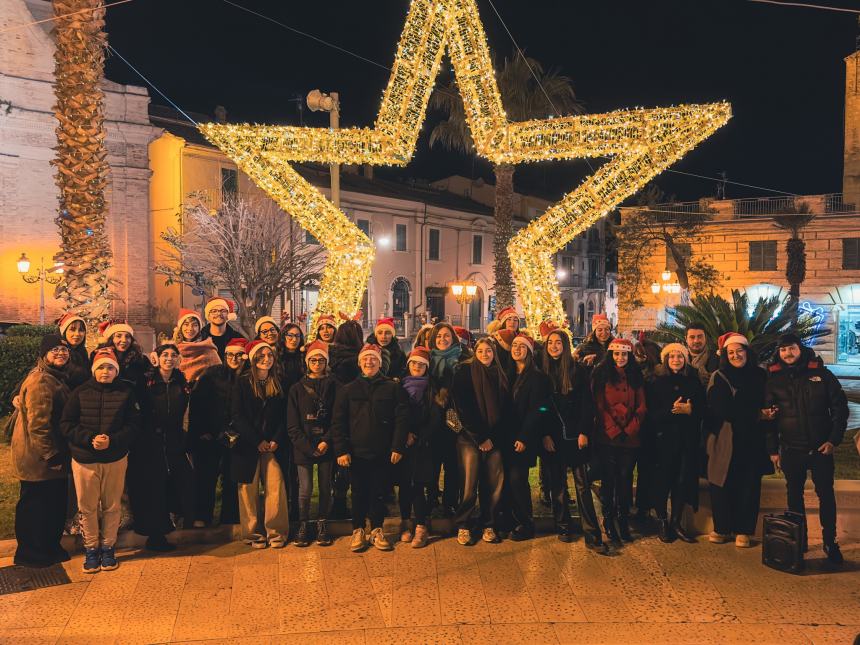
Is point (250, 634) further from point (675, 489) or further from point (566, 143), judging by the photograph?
point (566, 143)

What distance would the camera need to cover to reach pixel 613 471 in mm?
6133

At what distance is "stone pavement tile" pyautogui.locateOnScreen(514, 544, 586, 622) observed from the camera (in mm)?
4742

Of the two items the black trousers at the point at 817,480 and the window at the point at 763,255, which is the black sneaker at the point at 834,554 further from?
the window at the point at 763,255

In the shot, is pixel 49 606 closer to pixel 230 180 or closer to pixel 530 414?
pixel 530 414

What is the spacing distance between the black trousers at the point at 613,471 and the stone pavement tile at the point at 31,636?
437 cm

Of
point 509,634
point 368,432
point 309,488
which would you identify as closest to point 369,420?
point 368,432

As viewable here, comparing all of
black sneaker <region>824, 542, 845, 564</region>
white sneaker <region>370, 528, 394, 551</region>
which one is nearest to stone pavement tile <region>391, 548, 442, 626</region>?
white sneaker <region>370, 528, 394, 551</region>

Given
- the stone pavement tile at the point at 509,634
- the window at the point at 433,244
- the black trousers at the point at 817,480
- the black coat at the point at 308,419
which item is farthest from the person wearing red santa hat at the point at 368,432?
the window at the point at 433,244

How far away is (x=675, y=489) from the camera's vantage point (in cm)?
627

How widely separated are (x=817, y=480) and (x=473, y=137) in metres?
4.87

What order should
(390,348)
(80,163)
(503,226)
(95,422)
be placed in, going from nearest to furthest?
(95,422) → (390,348) → (80,163) → (503,226)

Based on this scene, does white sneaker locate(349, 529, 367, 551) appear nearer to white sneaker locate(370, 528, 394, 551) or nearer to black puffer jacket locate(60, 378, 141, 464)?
white sneaker locate(370, 528, 394, 551)

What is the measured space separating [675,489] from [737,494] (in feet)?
1.73

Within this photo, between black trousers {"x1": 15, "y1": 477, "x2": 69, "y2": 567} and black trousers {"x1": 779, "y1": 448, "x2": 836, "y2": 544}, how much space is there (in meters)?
6.18
